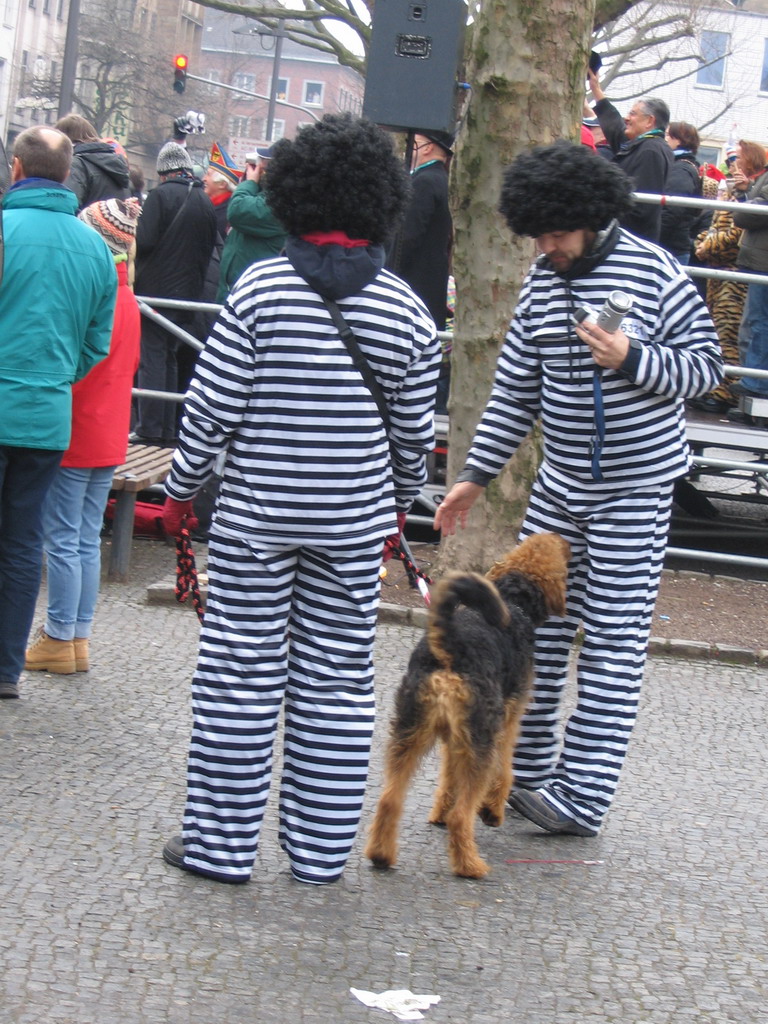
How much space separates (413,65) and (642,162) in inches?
68.9

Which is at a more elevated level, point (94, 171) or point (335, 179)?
point (94, 171)

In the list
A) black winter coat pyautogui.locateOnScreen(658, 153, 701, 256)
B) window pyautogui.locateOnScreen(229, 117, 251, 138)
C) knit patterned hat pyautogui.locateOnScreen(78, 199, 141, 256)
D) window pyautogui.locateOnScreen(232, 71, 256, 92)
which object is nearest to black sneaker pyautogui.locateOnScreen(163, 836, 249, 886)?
knit patterned hat pyautogui.locateOnScreen(78, 199, 141, 256)

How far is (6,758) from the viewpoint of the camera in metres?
4.95

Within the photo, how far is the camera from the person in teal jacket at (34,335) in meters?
5.33

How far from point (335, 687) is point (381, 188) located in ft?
4.73

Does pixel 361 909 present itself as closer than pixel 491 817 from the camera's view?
Yes

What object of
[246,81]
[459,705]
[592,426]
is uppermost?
[246,81]

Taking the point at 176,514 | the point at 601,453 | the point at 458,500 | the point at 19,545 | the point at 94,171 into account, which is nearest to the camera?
the point at 176,514

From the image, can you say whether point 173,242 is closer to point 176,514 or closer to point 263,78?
point 176,514

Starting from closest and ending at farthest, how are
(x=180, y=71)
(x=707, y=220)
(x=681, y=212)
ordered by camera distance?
(x=681, y=212)
(x=707, y=220)
(x=180, y=71)

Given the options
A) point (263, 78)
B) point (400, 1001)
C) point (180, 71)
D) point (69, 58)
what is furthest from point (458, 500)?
point (263, 78)

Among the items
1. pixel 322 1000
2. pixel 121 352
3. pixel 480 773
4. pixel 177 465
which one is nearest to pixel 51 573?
pixel 121 352

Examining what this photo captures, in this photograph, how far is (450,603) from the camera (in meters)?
4.09

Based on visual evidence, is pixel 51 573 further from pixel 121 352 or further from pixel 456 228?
pixel 456 228
